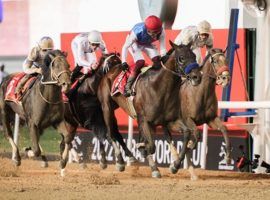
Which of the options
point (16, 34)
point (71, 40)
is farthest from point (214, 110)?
point (16, 34)

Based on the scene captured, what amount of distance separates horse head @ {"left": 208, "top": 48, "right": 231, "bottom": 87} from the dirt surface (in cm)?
119

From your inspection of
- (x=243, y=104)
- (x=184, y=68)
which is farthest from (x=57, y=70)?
(x=243, y=104)

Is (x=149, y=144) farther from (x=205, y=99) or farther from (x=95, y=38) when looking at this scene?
(x=95, y=38)

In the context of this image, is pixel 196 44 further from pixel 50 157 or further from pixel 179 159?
pixel 50 157

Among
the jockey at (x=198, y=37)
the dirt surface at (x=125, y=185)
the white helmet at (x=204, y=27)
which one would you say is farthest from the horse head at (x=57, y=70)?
the white helmet at (x=204, y=27)

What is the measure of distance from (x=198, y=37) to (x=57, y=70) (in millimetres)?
1806

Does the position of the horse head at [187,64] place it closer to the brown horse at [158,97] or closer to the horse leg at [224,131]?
the brown horse at [158,97]

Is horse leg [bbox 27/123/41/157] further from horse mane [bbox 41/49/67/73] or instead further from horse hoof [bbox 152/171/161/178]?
horse hoof [bbox 152/171/161/178]

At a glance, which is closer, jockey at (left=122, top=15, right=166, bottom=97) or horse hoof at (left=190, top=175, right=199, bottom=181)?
horse hoof at (left=190, top=175, right=199, bottom=181)

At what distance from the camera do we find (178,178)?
14.9 metres

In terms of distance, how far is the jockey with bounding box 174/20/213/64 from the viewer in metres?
14.7

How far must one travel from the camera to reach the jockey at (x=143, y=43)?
14.8 metres

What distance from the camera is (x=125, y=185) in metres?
13.6

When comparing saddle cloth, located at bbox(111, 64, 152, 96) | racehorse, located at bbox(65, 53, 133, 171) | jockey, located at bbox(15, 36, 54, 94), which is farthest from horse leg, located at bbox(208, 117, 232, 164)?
jockey, located at bbox(15, 36, 54, 94)
